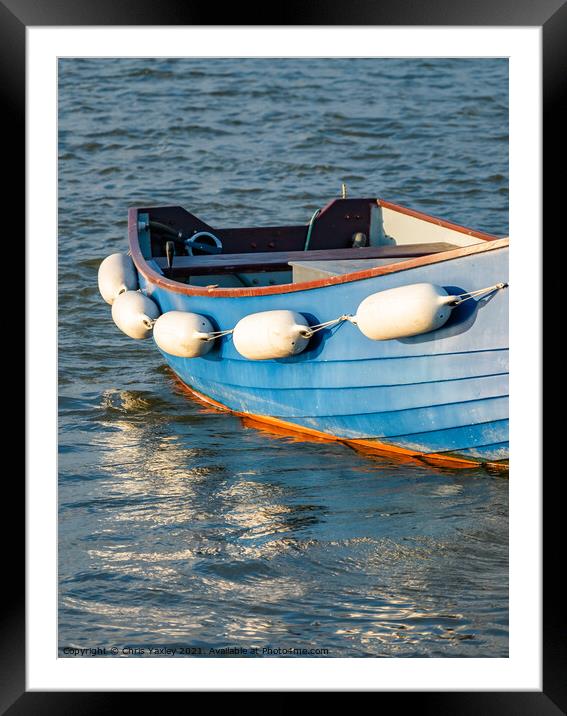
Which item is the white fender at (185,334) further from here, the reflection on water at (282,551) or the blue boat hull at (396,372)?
the reflection on water at (282,551)

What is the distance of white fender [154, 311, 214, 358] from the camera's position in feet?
25.8

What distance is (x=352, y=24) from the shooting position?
13.5 ft

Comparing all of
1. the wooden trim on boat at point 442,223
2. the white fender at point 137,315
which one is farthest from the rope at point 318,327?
the white fender at point 137,315

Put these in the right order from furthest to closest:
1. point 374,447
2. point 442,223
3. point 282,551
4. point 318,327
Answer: point 442,223 → point 374,447 → point 318,327 → point 282,551

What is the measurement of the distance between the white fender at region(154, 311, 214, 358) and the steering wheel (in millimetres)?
1603

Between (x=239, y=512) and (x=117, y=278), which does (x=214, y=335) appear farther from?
(x=117, y=278)

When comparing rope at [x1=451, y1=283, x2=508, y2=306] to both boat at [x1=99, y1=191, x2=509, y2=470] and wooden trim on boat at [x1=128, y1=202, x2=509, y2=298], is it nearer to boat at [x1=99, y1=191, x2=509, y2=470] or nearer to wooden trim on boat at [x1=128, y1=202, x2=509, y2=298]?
boat at [x1=99, y1=191, x2=509, y2=470]

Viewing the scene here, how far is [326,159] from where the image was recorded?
625 inches

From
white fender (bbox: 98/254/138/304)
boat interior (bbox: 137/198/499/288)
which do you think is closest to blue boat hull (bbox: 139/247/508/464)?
boat interior (bbox: 137/198/499/288)

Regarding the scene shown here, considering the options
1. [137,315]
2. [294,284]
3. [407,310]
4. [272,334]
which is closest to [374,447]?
[272,334]

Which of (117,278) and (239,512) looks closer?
(239,512)

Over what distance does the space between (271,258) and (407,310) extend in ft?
8.65

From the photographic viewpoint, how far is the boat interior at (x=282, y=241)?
8.73m
